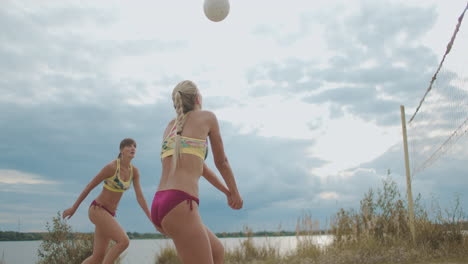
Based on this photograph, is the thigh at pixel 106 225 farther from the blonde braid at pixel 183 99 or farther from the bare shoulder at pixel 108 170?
the blonde braid at pixel 183 99

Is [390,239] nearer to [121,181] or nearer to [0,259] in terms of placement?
[121,181]

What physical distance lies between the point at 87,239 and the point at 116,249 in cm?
482

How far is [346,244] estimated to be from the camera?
973cm

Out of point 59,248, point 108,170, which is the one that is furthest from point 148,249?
point 108,170

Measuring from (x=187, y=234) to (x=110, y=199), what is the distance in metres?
3.70

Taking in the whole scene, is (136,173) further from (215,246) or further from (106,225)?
(215,246)

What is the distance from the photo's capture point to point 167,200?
237cm

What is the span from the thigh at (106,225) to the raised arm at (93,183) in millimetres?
226

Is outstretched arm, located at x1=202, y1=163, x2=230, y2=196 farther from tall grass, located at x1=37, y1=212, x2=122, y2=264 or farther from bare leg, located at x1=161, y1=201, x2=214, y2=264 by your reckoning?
tall grass, located at x1=37, y1=212, x2=122, y2=264

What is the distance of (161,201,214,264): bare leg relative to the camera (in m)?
2.33

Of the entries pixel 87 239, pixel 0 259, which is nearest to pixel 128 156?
pixel 87 239

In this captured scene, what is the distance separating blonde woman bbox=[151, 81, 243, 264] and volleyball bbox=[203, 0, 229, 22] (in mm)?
3020

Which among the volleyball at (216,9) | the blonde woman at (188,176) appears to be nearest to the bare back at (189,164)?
the blonde woman at (188,176)

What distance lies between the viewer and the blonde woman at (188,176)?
2.34 meters
